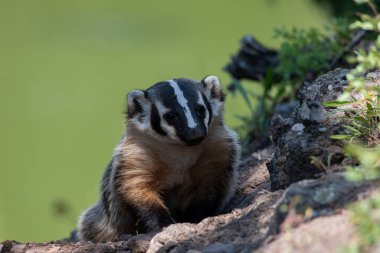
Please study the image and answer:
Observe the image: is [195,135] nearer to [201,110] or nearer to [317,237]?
[201,110]

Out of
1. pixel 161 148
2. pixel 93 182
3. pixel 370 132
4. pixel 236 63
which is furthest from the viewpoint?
pixel 93 182

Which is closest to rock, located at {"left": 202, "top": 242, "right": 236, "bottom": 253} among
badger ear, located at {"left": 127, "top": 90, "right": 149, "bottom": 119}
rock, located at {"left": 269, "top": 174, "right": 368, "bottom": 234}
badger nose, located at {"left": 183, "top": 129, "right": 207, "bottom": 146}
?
rock, located at {"left": 269, "top": 174, "right": 368, "bottom": 234}

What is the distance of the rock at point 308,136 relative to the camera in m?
2.80

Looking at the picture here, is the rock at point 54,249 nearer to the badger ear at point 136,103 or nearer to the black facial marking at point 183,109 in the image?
the black facial marking at point 183,109

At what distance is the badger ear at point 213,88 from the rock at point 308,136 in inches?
24.2

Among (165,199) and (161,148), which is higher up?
(161,148)

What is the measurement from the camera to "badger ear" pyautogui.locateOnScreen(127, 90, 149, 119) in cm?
364

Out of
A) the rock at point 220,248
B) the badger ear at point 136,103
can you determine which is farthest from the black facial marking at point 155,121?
the rock at point 220,248

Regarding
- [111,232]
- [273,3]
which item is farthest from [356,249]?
[273,3]

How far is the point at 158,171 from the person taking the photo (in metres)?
3.54

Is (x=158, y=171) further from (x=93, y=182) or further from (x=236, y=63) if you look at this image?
(x=93, y=182)

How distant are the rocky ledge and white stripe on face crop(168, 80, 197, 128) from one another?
32 centimetres

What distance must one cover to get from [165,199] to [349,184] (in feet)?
4.78

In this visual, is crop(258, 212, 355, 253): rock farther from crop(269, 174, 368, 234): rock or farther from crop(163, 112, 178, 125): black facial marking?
crop(163, 112, 178, 125): black facial marking
